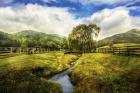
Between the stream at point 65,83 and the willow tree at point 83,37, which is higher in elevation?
the willow tree at point 83,37

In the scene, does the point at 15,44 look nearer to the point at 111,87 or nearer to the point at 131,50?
the point at 131,50

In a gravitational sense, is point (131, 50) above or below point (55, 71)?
above

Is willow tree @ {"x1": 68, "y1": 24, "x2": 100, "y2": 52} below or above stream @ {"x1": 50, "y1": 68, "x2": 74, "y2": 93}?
above

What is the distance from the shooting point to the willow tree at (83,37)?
91688 mm

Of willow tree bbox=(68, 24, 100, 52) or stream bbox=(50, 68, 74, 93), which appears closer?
stream bbox=(50, 68, 74, 93)

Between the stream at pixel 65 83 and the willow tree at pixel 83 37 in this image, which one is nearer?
the stream at pixel 65 83

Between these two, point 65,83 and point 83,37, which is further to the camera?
point 83,37

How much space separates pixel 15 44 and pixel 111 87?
601 feet

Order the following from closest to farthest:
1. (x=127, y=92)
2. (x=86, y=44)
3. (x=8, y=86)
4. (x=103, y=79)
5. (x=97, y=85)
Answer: (x=127, y=92) < (x=8, y=86) < (x=97, y=85) < (x=103, y=79) < (x=86, y=44)

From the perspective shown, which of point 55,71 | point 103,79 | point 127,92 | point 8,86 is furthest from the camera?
point 55,71

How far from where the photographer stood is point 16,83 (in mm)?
20516

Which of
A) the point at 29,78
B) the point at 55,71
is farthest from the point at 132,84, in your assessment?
the point at 55,71

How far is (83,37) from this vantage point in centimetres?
9369

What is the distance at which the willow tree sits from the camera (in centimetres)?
9169
